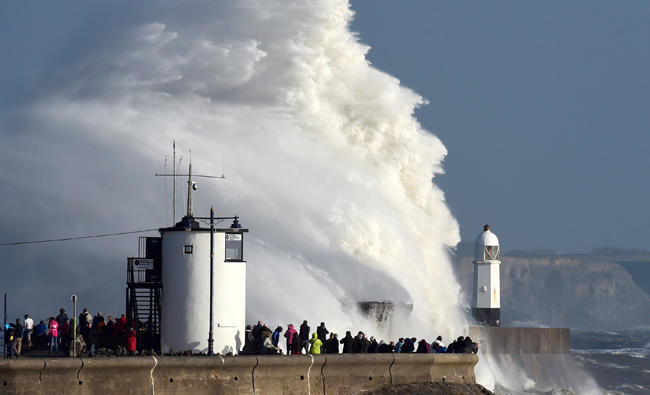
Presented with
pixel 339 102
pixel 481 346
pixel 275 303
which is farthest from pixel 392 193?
pixel 275 303

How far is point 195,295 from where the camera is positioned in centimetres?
2223

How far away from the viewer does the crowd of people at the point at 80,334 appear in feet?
71.5

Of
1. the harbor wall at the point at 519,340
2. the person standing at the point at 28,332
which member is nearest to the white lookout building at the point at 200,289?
the person standing at the point at 28,332

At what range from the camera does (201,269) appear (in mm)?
22250

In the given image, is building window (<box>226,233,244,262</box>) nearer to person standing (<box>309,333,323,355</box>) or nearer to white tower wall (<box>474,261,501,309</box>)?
person standing (<box>309,333,323,355</box>)

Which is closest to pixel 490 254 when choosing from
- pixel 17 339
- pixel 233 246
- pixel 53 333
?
pixel 233 246

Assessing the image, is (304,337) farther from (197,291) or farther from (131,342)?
(131,342)

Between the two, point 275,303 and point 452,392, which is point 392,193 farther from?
point 452,392

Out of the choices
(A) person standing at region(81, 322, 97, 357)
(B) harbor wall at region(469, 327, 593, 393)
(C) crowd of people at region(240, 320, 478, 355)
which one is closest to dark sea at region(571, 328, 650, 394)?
(B) harbor wall at region(469, 327, 593, 393)

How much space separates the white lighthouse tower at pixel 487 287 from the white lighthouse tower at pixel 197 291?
22840 mm

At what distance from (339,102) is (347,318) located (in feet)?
42.5

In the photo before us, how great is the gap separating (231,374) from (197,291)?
2.66 metres

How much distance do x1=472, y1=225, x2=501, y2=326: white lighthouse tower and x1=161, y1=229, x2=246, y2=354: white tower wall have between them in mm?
22908

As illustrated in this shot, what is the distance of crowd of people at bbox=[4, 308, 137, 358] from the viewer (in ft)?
71.5
